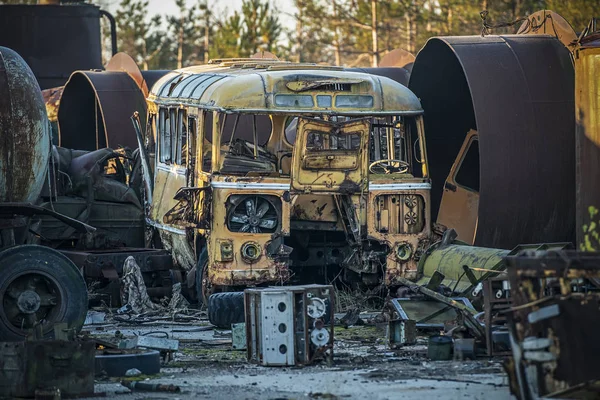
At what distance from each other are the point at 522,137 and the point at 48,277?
6.43 m

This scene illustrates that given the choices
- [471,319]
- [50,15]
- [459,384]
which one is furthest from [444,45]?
[50,15]

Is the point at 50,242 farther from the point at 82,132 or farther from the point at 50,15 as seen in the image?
the point at 50,15

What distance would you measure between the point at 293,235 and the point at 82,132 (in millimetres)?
10887

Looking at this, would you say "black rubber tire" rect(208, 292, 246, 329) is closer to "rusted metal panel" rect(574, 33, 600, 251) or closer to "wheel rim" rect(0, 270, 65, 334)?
"wheel rim" rect(0, 270, 65, 334)

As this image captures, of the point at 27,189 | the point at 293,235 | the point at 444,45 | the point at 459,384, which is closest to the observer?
the point at 459,384

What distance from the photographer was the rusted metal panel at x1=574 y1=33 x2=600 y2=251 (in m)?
13.5

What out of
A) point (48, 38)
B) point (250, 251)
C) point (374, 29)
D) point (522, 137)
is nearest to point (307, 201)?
point (250, 251)

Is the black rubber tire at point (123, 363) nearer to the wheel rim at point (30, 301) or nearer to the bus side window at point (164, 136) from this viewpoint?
the wheel rim at point (30, 301)

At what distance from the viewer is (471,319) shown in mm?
11008

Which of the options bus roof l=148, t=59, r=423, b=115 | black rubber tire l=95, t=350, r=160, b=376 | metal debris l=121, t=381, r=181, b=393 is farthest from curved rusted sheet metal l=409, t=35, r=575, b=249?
metal debris l=121, t=381, r=181, b=393

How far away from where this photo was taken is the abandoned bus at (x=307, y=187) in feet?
46.1

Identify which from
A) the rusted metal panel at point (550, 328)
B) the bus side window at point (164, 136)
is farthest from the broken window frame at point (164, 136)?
the rusted metal panel at point (550, 328)

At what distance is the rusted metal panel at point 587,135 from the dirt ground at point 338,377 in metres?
2.65

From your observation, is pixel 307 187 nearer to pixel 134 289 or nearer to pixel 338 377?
pixel 134 289
